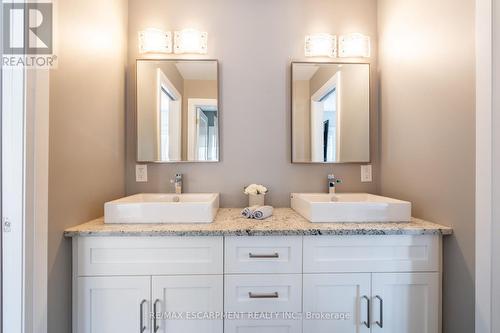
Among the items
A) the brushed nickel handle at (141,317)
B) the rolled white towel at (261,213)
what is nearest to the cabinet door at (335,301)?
the rolled white towel at (261,213)

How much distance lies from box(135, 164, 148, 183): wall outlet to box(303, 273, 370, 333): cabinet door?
126 centimetres

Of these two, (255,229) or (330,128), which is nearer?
(255,229)

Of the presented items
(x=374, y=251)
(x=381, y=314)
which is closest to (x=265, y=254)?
(x=374, y=251)

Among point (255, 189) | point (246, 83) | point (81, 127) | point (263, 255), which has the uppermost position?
point (246, 83)

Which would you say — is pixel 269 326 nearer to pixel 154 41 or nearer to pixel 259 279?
pixel 259 279

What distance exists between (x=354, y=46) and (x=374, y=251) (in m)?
1.41

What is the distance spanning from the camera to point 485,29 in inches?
37.5

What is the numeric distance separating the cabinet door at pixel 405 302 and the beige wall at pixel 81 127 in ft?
4.79

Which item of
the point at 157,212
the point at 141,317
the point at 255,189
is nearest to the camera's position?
the point at 141,317

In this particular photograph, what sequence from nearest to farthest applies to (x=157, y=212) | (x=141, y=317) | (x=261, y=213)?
(x=141, y=317) → (x=157, y=212) → (x=261, y=213)

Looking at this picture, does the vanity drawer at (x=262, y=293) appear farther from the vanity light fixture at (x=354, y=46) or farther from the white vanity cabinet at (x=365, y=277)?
the vanity light fixture at (x=354, y=46)

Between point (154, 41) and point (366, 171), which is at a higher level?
point (154, 41)

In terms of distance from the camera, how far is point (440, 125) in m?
1.19

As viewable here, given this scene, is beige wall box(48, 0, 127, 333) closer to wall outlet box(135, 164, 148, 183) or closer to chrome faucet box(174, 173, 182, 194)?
wall outlet box(135, 164, 148, 183)
